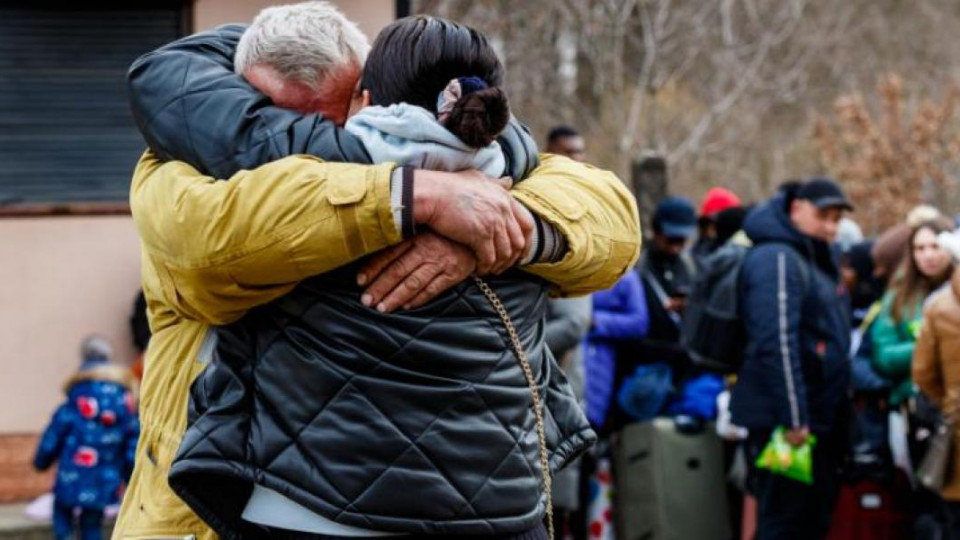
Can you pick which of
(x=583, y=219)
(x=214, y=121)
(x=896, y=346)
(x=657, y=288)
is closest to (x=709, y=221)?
(x=657, y=288)

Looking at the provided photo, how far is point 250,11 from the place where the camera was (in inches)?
431

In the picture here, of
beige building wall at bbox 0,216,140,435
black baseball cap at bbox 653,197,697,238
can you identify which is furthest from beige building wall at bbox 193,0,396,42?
black baseball cap at bbox 653,197,697,238

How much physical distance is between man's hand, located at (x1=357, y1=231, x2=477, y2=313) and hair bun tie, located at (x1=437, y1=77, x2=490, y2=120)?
0.24 metres

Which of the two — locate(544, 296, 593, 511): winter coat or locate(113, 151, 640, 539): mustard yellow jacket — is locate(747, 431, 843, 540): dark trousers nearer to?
locate(544, 296, 593, 511): winter coat

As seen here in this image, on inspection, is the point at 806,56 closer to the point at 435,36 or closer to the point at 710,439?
the point at 710,439

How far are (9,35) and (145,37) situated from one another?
2.44 ft

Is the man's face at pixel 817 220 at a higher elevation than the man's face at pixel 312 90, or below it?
below

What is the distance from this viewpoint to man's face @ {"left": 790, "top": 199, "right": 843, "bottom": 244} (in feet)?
29.6

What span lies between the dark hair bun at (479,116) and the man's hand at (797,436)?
5.33m

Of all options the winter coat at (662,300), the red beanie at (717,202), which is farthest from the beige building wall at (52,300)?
the red beanie at (717,202)

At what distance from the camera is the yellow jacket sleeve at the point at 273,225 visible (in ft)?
11.6

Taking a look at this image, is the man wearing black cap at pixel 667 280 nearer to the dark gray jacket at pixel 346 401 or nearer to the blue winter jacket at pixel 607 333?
the blue winter jacket at pixel 607 333

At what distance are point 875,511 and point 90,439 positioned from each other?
3.89m

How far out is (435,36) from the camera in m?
3.67
